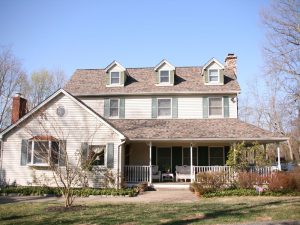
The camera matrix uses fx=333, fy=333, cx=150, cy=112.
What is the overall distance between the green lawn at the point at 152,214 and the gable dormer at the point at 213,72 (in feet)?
39.5

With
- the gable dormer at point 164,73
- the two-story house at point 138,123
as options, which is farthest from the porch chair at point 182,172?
the gable dormer at point 164,73

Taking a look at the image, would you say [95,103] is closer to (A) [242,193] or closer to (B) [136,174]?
(B) [136,174]

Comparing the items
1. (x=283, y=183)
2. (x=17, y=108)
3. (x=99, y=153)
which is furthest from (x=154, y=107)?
(x=283, y=183)

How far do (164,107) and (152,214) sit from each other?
13.4 m

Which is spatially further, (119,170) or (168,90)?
(168,90)

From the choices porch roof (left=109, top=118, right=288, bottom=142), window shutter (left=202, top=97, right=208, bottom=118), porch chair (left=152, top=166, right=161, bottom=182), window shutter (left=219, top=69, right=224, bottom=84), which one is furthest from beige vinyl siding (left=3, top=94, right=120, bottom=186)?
window shutter (left=219, top=69, right=224, bottom=84)

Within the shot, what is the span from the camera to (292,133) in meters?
47.3

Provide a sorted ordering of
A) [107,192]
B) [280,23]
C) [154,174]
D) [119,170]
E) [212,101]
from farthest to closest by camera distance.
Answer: [280,23] < [212,101] < [154,174] < [119,170] < [107,192]

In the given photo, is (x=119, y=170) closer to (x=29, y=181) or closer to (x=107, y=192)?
(x=107, y=192)

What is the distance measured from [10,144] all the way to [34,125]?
1.83 m

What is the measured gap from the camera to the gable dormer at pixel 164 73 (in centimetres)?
2470

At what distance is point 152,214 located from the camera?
1128cm

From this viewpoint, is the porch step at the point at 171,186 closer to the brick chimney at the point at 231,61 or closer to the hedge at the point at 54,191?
the hedge at the point at 54,191

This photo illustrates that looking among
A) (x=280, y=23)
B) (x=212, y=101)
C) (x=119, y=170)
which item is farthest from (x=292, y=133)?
(x=119, y=170)
